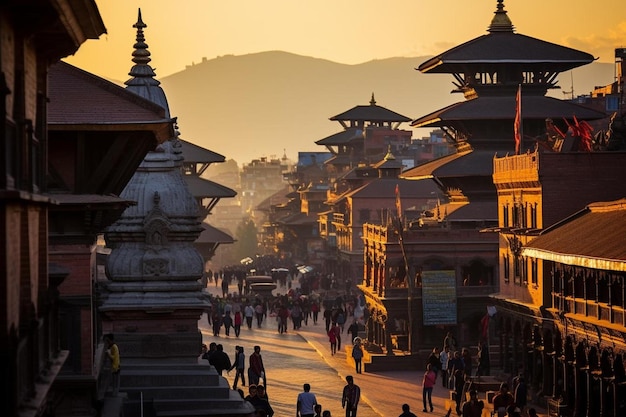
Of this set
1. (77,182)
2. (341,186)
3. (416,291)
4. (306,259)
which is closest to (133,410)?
(77,182)

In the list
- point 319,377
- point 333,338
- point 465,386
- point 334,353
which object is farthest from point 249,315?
point 465,386

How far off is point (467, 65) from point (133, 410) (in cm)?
4508

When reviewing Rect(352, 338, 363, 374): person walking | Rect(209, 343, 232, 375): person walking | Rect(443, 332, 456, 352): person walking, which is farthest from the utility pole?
Rect(209, 343, 232, 375): person walking

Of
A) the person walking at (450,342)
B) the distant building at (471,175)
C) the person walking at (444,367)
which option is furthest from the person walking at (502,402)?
the distant building at (471,175)

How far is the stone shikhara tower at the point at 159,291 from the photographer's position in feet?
110

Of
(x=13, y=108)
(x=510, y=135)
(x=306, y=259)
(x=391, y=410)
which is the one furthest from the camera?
(x=306, y=259)

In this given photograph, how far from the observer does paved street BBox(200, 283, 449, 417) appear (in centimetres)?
4803

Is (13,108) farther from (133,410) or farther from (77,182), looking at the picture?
(133,410)

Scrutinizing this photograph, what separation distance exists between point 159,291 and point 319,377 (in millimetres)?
21691

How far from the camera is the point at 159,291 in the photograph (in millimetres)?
36156

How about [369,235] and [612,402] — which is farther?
[369,235]

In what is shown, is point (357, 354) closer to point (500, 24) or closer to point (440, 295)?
point (440, 295)

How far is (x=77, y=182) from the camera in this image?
977 inches

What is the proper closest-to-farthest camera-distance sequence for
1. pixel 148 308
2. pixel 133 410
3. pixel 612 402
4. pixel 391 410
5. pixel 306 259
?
pixel 133 410, pixel 148 308, pixel 612 402, pixel 391 410, pixel 306 259
